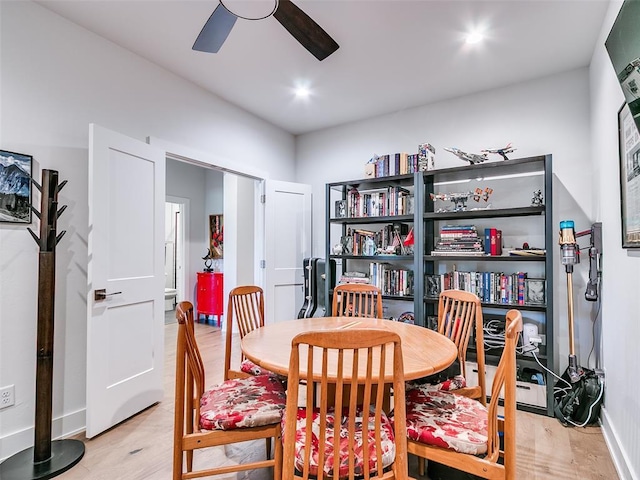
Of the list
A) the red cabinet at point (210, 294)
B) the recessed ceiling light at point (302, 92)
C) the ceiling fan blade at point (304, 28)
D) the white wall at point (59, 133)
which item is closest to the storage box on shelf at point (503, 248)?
the recessed ceiling light at point (302, 92)

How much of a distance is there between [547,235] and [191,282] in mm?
5364

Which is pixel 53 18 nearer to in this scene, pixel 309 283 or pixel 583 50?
pixel 309 283

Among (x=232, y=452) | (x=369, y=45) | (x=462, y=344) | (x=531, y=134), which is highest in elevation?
(x=369, y=45)

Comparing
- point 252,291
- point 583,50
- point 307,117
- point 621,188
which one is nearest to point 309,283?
point 252,291

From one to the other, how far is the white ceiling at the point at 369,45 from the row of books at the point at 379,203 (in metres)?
0.98

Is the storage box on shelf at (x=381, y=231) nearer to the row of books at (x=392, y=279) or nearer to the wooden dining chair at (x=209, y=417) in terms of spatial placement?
the row of books at (x=392, y=279)

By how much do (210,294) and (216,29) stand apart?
4.41 m

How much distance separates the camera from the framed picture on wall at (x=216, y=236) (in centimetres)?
618

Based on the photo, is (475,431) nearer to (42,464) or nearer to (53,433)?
(42,464)

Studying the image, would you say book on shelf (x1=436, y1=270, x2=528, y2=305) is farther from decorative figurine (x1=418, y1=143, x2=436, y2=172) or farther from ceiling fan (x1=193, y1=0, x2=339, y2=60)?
ceiling fan (x1=193, y1=0, x2=339, y2=60)

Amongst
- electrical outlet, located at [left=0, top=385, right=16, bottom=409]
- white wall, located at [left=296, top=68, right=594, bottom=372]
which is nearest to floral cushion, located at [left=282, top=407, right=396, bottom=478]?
electrical outlet, located at [left=0, top=385, right=16, bottom=409]

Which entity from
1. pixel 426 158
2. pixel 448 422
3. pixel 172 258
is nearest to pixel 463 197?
pixel 426 158

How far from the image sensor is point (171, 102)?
3.08 meters

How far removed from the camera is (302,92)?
3428 mm
